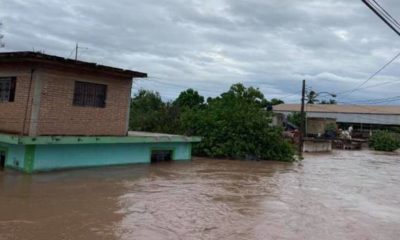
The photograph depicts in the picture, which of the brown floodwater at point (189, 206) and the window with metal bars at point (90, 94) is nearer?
the brown floodwater at point (189, 206)

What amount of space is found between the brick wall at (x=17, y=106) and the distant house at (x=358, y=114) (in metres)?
45.5

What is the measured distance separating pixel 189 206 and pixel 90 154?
655 centimetres

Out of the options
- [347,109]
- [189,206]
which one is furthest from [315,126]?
[189,206]

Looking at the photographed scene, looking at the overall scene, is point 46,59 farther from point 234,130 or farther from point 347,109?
point 347,109

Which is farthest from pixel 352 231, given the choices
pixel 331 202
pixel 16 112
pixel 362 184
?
pixel 16 112

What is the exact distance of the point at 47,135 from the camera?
14211 mm

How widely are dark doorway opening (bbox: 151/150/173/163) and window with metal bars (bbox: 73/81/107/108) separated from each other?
3986mm

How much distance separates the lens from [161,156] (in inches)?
785

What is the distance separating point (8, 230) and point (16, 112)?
7920 millimetres

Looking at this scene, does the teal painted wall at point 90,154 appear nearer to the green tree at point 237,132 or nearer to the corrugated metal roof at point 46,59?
the corrugated metal roof at point 46,59

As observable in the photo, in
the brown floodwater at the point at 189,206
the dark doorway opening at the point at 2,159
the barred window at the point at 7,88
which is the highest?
the barred window at the point at 7,88

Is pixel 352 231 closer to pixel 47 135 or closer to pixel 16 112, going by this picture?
pixel 47 135

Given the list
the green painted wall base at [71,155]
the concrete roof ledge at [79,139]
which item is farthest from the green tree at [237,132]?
the green painted wall base at [71,155]

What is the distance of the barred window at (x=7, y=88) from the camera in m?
14.8
